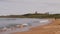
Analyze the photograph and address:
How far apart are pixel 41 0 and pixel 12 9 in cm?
21

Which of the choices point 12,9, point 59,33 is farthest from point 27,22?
point 59,33

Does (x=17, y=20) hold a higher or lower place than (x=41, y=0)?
lower

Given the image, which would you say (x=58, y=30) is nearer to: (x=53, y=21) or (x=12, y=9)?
(x=53, y=21)

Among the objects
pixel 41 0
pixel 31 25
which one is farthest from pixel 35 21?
pixel 41 0

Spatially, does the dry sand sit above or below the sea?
below

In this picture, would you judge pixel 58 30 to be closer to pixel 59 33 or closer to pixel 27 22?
pixel 59 33

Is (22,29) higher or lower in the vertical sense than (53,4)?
lower

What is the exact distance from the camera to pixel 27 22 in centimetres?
75

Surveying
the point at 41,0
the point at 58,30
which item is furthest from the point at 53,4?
the point at 58,30

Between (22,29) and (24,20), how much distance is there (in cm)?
6

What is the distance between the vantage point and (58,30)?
787 mm

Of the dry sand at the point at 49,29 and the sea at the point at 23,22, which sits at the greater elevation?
the sea at the point at 23,22

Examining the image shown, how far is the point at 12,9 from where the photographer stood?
70 cm

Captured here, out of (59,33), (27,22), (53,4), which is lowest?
(59,33)
